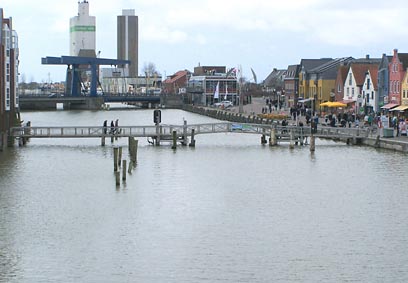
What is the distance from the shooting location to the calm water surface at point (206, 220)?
836 inches

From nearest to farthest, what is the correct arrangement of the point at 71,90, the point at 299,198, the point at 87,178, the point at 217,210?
the point at 217,210 → the point at 299,198 → the point at 87,178 → the point at 71,90

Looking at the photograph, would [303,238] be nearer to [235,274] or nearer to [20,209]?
[235,274]

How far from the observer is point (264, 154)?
48.0 metres

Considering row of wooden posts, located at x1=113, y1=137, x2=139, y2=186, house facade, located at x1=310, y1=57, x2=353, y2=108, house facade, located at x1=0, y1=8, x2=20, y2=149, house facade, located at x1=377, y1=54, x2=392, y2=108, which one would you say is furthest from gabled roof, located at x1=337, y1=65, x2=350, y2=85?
row of wooden posts, located at x1=113, y1=137, x2=139, y2=186

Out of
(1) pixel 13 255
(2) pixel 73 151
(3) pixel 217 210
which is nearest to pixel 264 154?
(2) pixel 73 151

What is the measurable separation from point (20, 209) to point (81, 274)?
941 centimetres

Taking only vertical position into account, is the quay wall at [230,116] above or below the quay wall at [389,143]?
above

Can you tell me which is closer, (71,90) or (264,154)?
(264,154)

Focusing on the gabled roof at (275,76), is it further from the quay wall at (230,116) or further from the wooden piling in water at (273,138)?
the wooden piling in water at (273,138)

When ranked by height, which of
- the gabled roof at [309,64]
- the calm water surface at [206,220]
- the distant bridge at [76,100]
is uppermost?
the gabled roof at [309,64]

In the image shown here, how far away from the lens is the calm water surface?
2123 centimetres

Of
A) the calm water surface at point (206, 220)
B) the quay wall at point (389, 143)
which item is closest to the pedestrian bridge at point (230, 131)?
the quay wall at point (389, 143)

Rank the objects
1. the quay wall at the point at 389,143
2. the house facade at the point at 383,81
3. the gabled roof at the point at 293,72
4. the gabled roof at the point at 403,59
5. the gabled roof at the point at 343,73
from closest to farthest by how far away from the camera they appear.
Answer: the quay wall at the point at 389,143
the gabled roof at the point at 403,59
the house facade at the point at 383,81
the gabled roof at the point at 343,73
the gabled roof at the point at 293,72

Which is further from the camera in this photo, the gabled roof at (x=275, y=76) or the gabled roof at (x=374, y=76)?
the gabled roof at (x=275, y=76)
